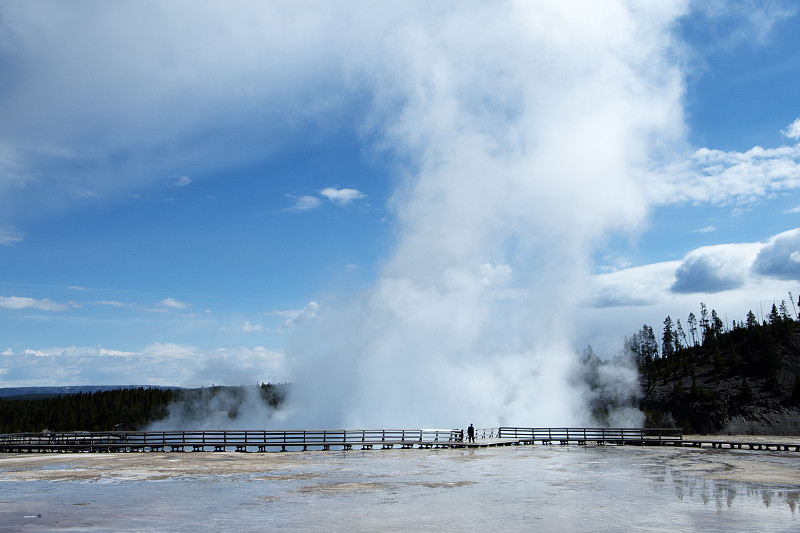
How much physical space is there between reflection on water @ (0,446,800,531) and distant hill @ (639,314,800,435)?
73198 millimetres

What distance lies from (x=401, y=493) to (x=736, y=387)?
10903 centimetres

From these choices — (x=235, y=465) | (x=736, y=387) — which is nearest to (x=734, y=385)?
(x=736, y=387)

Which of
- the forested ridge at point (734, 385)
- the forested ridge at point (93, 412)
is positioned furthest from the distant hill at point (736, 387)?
the forested ridge at point (93, 412)

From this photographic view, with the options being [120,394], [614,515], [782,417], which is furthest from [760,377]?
[120,394]

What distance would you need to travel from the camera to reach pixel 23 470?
30.5 m

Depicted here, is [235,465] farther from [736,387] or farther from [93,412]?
[93,412]

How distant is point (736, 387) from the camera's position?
11069 centimetres

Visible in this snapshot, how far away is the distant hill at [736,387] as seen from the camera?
324 ft

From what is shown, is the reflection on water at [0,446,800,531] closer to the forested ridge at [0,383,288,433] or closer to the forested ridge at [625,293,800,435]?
the forested ridge at [625,293,800,435]

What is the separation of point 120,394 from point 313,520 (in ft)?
504

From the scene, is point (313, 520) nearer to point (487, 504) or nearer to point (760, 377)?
point (487, 504)

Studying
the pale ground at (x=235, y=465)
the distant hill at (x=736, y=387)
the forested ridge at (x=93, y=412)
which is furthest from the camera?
the forested ridge at (x=93, y=412)

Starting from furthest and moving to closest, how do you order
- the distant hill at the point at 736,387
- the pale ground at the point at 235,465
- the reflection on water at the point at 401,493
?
1. the distant hill at the point at 736,387
2. the pale ground at the point at 235,465
3. the reflection on water at the point at 401,493

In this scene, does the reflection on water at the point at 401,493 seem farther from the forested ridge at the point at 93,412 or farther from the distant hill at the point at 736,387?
the forested ridge at the point at 93,412
